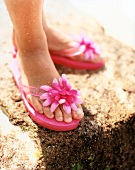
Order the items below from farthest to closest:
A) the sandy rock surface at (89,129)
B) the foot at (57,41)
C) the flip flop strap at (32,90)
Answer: the foot at (57,41), the flip flop strap at (32,90), the sandy rock surface at (89,129)

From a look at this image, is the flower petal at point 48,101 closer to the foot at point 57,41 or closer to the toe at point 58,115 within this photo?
the toe at point 58,115

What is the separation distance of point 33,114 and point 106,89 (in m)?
0.47

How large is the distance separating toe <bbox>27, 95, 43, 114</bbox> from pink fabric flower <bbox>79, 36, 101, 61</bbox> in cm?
51

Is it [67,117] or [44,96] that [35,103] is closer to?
[44,96]

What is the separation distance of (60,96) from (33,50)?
10.2 inches

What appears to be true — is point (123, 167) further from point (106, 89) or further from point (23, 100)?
point (23, 100)

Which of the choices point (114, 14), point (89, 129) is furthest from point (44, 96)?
point (114, 14)

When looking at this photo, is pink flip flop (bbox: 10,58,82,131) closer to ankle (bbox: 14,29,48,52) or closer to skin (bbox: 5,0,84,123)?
skin (bbox: 5,0,84,123)

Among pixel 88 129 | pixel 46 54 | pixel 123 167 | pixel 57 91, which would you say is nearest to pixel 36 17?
pixel 46 54

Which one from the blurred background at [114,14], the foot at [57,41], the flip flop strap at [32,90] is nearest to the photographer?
the flip flop strap at [32,90]

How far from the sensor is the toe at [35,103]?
1.79 meters

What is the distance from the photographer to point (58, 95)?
1802mm

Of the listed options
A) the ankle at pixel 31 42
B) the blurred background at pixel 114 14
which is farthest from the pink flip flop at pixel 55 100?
the blurred background at pixel 114 14

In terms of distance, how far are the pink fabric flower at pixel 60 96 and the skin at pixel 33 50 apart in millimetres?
22
